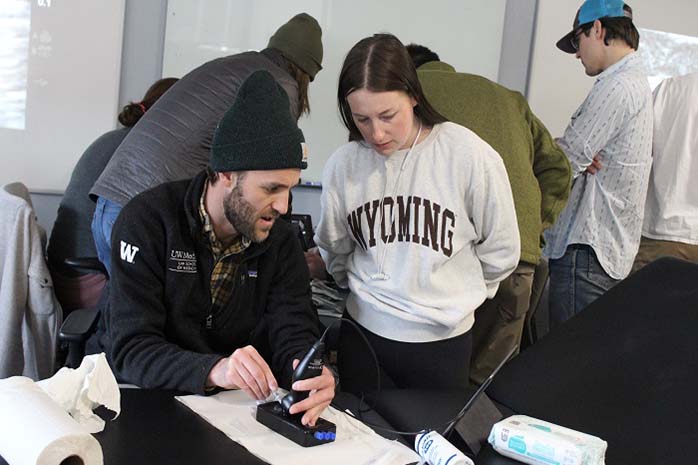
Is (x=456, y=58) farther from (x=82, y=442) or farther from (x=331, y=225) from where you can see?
(x=82, y=442)

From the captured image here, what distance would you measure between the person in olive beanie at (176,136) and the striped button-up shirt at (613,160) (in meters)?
0.96

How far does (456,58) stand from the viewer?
354cm

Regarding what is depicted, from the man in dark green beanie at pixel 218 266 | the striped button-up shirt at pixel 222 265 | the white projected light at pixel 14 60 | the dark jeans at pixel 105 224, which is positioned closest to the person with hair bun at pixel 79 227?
the dark jeans at pixel 105 224

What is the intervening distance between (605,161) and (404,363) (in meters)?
1.18

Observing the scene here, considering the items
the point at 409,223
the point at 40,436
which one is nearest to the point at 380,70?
the point at 409,223

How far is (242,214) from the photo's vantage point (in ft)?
4.44

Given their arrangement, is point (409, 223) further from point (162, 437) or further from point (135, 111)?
point (135, 111)

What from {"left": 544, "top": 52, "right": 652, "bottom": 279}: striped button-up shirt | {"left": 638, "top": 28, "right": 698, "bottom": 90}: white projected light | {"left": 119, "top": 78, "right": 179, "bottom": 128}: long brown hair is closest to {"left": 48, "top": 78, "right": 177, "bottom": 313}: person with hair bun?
{"left": 119, "top": 78, "right": 179, "bottom": 128}: long brown hair

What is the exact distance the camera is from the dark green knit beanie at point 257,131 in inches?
50.9

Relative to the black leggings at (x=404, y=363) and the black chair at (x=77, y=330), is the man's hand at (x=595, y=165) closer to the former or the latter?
the black leggings at (x=404, y=363)

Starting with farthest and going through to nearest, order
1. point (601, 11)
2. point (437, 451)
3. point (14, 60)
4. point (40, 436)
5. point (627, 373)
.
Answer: point (14, 60), point (601, 11), point (627, 373), point (437, 451), point (40, 436)

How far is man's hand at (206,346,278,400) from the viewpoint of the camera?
1116 millimetres

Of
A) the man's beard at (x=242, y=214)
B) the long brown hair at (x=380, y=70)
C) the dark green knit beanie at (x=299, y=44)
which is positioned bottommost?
the man's beard at (x=242, y=214)

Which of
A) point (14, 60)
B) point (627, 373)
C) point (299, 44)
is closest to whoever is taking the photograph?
point (627, 373)
